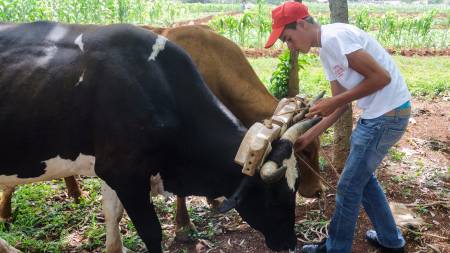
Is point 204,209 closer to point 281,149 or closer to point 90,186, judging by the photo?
point 90,186

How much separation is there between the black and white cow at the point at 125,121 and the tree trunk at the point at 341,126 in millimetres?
2005

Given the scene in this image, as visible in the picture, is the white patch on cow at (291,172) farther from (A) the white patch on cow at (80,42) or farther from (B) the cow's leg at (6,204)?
(B) the cow's leg at (6,204)

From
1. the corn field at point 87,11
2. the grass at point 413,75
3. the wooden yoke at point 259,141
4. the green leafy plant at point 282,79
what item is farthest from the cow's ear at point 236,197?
the corn field at point 87,11

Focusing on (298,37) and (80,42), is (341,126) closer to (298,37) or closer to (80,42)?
(298,37)

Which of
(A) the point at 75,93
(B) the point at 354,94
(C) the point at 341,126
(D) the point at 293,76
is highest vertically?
(B) the point at 354,94

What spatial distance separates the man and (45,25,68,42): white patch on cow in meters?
1.44

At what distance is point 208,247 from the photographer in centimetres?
398

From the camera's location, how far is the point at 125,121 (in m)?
2.95

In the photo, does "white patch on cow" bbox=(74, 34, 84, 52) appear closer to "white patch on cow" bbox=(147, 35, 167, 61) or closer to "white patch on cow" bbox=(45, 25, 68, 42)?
"white patch on cow" bbox=(45, 25, 68, 42)

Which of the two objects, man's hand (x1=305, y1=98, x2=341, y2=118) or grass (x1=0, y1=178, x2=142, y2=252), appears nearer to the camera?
man's hand (x1=305, y1=98, x2=341, y2=118)

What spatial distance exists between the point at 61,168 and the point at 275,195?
60.4 inches

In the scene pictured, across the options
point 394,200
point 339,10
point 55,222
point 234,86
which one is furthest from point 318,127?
point 55,222

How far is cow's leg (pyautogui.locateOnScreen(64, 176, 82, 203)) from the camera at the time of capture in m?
4.65

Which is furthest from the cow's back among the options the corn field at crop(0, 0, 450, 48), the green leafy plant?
the corn field at crop(0, 0, 450, 48)
